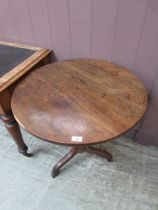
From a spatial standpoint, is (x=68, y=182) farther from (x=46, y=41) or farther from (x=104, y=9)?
(x=104, y=9)

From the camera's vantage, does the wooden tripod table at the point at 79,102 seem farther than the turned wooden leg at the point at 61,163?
No

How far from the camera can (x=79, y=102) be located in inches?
34.2

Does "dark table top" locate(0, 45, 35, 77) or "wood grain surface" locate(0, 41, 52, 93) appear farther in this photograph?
"dark table top" locate(0, 45, 35, 77)

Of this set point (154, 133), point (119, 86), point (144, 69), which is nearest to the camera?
point (119, 86)

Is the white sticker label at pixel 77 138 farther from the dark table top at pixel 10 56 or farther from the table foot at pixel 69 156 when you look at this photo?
the dark table top at pixel 10 56

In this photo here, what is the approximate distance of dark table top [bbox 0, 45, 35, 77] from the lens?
3.77 feet

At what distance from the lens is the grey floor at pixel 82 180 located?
116cm

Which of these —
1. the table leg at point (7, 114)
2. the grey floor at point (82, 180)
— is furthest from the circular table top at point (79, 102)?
the grey floor at point (82, 180)

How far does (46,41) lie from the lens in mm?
1292

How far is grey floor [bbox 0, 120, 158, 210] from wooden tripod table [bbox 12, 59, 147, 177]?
516 mm

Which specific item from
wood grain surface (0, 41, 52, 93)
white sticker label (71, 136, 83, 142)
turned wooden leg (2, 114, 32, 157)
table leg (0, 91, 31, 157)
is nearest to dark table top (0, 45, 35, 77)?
wood grain surface (0, 41, 52, 93)

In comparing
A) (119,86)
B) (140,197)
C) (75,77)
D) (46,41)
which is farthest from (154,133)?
(46,41)

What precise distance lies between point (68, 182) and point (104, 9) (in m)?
1.08

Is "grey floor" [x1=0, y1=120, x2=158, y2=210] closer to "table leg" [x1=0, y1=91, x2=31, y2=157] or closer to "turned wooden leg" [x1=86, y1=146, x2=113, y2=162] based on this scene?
"turned wooden leg" [x1=86, y1=146, x2=113, y2=162]
